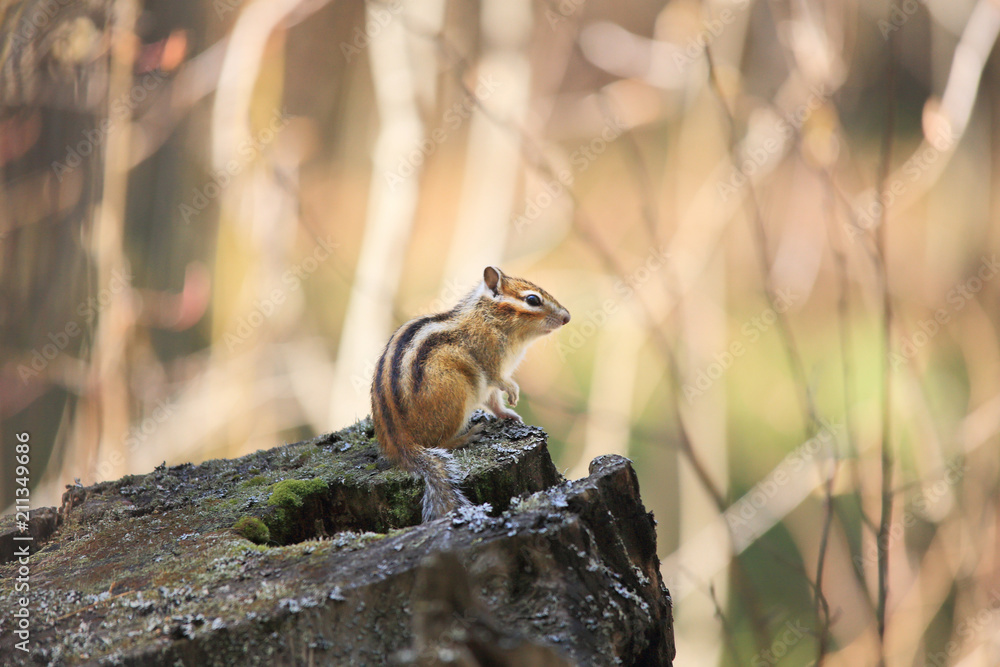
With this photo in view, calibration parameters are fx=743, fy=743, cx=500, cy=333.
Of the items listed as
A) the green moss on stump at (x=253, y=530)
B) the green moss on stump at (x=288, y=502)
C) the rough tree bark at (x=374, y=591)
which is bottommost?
the rough tree bark at (x=374, y=591)

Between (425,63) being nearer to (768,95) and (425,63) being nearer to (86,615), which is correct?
(768,95)

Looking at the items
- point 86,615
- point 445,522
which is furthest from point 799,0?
point 86,615

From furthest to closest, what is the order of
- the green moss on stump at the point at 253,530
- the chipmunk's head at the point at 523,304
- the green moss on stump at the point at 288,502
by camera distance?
the chipmunk's head at the point at 523,304 < the green moss on stump at the point at 288,502 < the green moss on stump at the point at 253,530

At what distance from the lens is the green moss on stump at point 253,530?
60.5 inches

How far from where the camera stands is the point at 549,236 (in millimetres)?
4043

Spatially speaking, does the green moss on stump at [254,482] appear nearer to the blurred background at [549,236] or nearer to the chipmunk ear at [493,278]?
the chipmunk ear at [493,278]

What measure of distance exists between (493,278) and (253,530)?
4.34 ft

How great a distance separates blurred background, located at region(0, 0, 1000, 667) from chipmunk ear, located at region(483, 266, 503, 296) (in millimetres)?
722

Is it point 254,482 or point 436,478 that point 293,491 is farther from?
point 436,478

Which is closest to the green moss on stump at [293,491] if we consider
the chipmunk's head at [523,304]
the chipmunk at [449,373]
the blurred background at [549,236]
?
the chipmunk at [449,373]

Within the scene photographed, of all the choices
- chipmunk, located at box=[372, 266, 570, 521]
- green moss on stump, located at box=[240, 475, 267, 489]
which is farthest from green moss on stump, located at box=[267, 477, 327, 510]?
chipmunk, located at box=[372, 266, 570, 521]

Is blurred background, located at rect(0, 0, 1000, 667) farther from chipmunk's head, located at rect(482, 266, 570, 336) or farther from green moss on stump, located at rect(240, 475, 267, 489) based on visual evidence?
green moss on stump, located at rect(240, 475, 267, 489)

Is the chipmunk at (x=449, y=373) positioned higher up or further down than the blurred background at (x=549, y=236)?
further down

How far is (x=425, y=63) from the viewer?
394 cm
